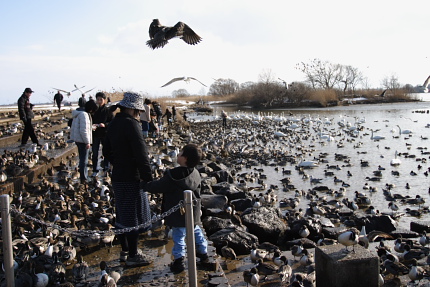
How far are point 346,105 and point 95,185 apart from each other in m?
56.4

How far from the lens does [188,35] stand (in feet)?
26.4

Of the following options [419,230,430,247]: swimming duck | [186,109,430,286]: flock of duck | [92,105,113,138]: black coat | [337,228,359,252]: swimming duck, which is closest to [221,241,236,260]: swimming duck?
[186,109,430,286]: flock of duck

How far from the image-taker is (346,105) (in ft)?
201

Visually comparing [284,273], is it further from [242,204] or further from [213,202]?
[242,204]

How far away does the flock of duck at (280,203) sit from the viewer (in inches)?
216

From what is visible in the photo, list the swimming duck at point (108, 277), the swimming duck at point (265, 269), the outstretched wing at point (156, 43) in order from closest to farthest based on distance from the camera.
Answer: the swimming duck at point (108, 277), the swimming duck at point (265, 269), the outstretched wing at point (156, 43)

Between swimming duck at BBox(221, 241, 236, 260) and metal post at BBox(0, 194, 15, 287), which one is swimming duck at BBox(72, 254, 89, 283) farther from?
swimming duck at BBox(221, 241, 236, 260)

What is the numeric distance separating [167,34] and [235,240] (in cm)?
399

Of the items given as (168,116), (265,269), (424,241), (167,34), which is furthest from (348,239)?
(168,116)

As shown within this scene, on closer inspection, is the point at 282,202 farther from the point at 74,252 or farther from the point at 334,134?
the point at 334,134

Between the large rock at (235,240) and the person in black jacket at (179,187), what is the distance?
2.04 metres

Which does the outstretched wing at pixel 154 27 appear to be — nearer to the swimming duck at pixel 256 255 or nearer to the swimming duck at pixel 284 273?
the swimming duck at pixel 256 255

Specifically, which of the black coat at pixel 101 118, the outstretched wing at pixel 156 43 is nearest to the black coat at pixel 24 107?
the black coat at pixel 101 118

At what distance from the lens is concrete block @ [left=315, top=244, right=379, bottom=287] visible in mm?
4684
